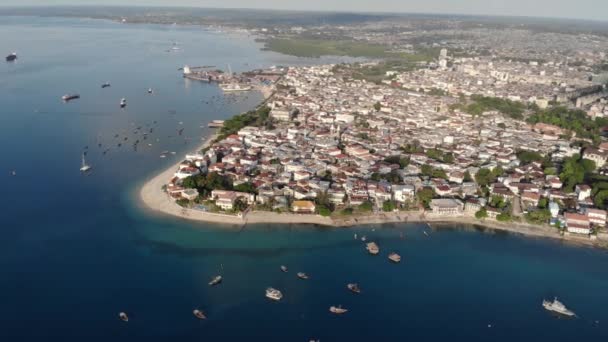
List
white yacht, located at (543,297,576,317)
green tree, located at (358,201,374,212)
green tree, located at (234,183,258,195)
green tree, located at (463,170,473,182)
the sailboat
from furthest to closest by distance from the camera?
the sailboat
green tree, located at (463,170,473,182)
green tree, located at (234,183,258,195)
green tree, located at (358,201,374,212)
white yacht, located at (543,297,576,317)

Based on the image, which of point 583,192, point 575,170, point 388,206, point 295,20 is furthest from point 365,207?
point 295,20

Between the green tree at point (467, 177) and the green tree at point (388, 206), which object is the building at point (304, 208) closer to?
the green tree at point (388, 206)

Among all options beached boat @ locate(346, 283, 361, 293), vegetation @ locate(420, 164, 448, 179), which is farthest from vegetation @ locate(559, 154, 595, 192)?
beached boat @ locate(346, 283, 361, 293)

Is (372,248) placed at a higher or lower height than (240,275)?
higher

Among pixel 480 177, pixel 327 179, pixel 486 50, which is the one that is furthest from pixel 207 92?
pixel 486 50

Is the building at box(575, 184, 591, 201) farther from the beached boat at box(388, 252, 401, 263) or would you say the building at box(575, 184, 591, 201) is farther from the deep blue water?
the beached boat at box(388, 252, 401, 263)

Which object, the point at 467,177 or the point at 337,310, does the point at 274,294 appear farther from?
the point at 467,177
